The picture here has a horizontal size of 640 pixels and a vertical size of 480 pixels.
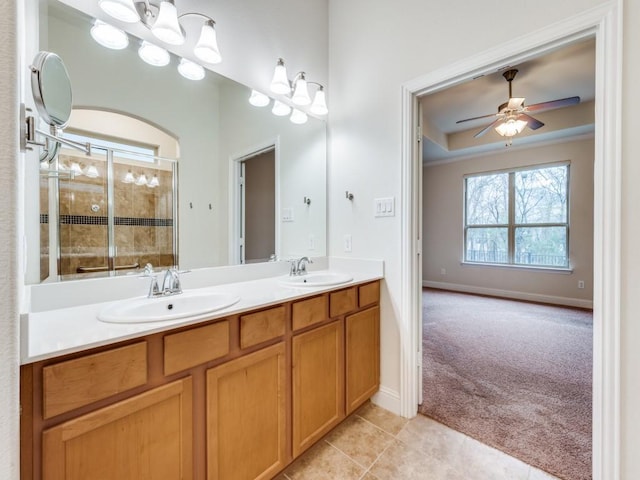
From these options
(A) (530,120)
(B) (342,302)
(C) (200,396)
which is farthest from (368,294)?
(A) (530,120)

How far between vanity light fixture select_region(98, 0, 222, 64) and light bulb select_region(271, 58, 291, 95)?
0.43 metres

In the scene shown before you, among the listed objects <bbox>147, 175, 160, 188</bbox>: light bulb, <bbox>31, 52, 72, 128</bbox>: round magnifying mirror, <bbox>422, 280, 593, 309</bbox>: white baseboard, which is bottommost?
<bbox>422, 280, 593, 309</bbox>: white baseboard

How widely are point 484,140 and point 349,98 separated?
3.55 m

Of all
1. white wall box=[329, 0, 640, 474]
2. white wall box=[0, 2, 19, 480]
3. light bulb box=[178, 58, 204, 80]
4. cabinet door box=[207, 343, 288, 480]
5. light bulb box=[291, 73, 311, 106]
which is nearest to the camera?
white wall box=[0, 2, 19, 480]

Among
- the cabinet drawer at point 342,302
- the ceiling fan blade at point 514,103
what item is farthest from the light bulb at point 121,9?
the ceiling fan blade at point 514,103

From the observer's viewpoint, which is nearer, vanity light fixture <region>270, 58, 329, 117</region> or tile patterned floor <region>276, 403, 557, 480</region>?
tile patterned floor <region>276, 403, 557, 480</region>

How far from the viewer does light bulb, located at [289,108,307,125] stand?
202 centimetres

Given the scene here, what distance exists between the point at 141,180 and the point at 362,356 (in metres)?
1.57

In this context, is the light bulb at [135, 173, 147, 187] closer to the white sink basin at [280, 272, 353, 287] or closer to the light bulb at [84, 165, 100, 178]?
the light bulb at [84, 165, 100, 178]

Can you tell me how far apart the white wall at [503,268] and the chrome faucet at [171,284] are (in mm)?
5296

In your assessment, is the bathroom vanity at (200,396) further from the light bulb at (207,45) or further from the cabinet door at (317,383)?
the light bulb at (207,45)

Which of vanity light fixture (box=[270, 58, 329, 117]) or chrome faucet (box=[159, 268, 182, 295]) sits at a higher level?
vanity light fixture (box=[270, 58, 329, 117])

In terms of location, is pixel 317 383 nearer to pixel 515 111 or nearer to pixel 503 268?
pixel 515 111

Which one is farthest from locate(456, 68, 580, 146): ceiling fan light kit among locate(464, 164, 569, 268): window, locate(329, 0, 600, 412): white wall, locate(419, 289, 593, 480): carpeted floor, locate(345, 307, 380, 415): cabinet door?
locate(345, 307, 380, 415): cabinet door
